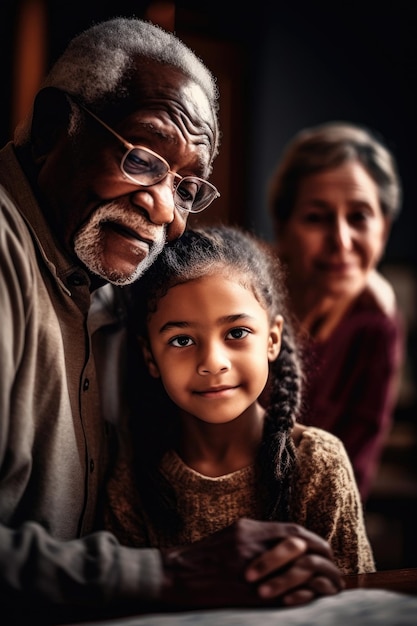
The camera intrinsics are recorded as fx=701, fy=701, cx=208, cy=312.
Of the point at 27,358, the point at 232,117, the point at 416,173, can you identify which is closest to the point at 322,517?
the point at 27,358

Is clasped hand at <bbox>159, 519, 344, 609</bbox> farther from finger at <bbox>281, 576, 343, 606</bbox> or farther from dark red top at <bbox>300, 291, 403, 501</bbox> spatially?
dark red top at <bbox>300, 291, 403, 501</bbox>

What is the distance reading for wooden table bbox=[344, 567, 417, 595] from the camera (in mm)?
891

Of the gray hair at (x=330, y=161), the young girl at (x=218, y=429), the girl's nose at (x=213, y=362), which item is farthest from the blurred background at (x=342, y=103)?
the girl's nose at (x=213, y=362)

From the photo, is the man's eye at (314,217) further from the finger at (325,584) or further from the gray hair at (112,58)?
the finger at (325,584)

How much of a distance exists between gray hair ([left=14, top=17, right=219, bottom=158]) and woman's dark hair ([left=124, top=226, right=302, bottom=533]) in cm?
21

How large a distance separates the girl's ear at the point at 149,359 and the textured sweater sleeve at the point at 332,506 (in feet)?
0.81


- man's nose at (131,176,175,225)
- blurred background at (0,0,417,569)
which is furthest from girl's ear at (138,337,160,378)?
blurred background at (0,0,417,569)

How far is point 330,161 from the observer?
1.92m

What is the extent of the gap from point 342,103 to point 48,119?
7.79 feet

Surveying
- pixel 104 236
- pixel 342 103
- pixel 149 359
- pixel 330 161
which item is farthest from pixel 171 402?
pixel 342 103

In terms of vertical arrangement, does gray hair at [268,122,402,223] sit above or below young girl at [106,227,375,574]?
above

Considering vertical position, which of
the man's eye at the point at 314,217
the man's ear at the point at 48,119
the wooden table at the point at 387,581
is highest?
the man's ear at the point at 48,119

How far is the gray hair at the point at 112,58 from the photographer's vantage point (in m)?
0.93

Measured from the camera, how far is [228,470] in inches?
41.8
